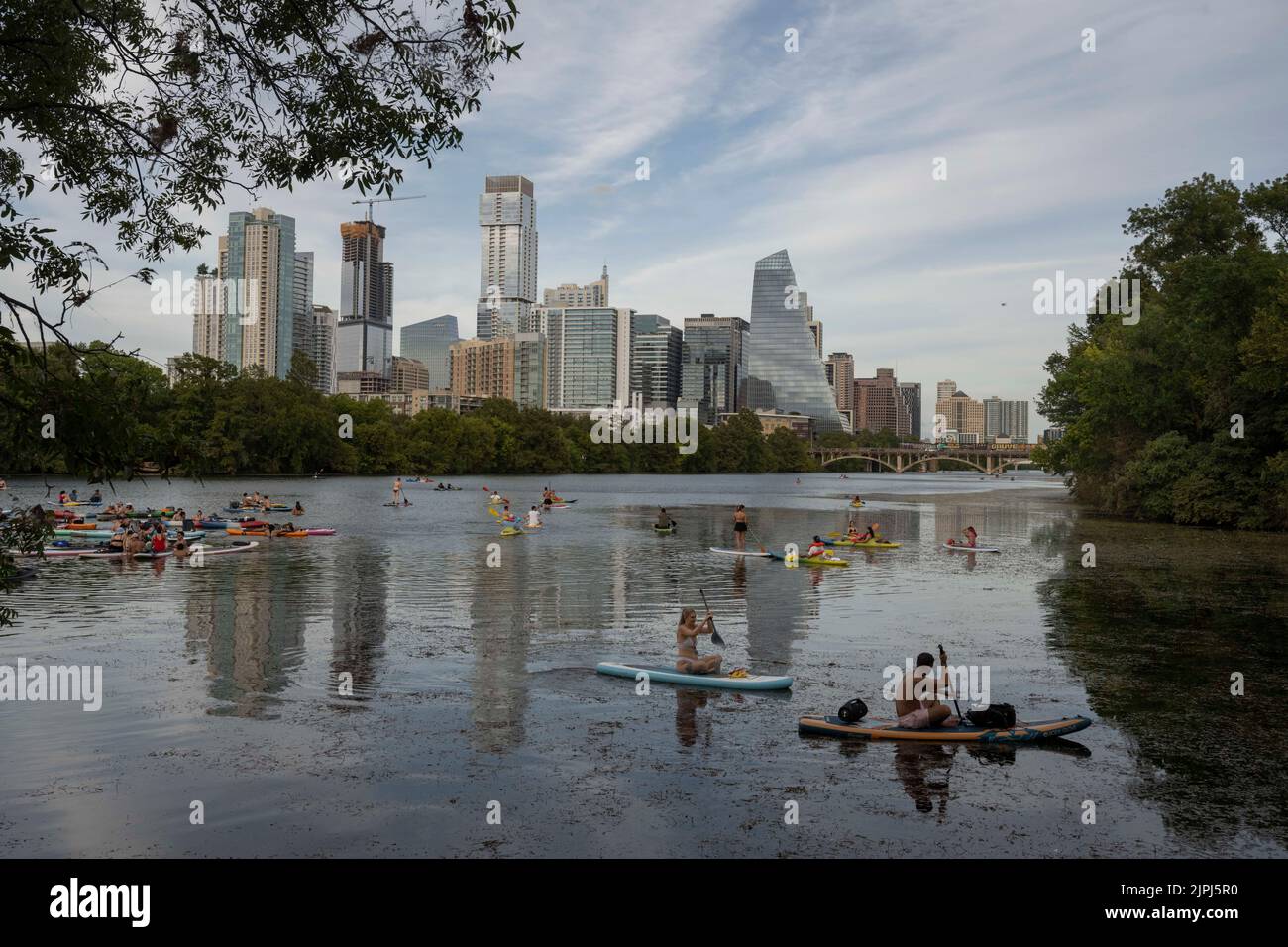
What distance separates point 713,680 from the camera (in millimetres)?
18391

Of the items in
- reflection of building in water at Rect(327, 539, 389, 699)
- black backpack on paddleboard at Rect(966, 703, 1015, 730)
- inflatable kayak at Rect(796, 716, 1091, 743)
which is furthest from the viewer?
reflection of building in water at Rect(327, 539, 389, 699)

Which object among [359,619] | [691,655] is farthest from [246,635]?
[691,655]

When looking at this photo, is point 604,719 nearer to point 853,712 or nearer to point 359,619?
point 853,712

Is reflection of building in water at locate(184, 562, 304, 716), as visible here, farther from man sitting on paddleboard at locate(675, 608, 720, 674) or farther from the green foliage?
the green foliage

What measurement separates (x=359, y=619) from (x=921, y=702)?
15.7 metres

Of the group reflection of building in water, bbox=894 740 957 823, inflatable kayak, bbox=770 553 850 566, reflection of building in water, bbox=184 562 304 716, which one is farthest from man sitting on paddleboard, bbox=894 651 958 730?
inflatable kayak, bbox=770 553 850 566

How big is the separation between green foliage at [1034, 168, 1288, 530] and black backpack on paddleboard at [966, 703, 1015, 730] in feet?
127

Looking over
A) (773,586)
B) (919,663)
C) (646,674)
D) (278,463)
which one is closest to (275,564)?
(773,586)

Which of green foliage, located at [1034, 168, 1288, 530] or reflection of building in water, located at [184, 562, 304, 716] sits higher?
green foliage, located at [1034, 168, 1288, 530]

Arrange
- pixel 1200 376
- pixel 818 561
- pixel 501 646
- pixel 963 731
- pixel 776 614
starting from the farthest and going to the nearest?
1. pixel 1200 376
2. pixel 818 561
3. pixel 776 614
4. pixel 501 646
5. pixel 963 731

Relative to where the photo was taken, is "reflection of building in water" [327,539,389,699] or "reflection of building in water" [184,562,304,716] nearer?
"reflection of building in water" [184,562,304,716]

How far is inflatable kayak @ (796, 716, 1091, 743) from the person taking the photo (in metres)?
14.9

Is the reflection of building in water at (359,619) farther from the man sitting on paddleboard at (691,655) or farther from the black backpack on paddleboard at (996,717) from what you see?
the black backpack on paddleboard at (996,717)
